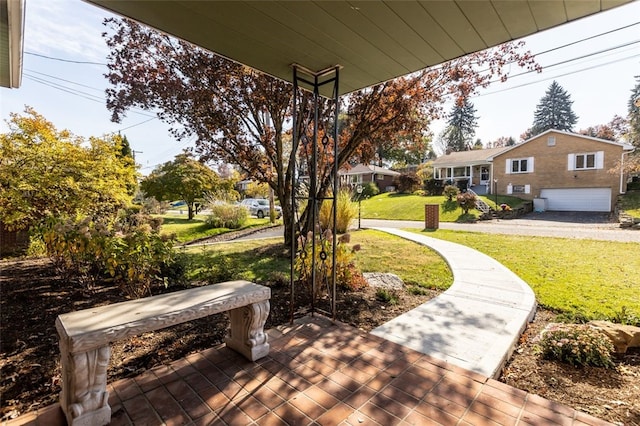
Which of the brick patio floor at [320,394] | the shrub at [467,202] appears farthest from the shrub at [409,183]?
the brick patio floor at [320,394]

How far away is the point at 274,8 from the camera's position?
2062 mm

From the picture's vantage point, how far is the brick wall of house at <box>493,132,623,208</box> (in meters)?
18.2

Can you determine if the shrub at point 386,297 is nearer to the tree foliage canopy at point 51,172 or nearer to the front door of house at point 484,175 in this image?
the tree foliage canopy at point 51,172

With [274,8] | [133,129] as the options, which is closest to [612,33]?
[274,8]

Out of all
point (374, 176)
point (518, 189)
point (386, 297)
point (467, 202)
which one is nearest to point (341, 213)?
point (386, 297)

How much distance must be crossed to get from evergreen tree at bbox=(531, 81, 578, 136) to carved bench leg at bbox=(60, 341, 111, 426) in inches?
2174

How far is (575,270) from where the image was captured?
225 inches

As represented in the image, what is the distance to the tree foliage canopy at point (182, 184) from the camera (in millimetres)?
16453

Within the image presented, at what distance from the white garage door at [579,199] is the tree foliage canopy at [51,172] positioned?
24.8 meters

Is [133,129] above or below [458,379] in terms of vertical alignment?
above

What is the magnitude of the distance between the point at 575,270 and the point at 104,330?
740cm

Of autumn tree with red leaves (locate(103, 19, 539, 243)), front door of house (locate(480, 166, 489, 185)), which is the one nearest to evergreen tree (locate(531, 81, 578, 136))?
front door of house (locate(480, 166, 489, 185))

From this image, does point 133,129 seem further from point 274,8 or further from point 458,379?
point 458,379

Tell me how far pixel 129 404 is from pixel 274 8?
293cm
